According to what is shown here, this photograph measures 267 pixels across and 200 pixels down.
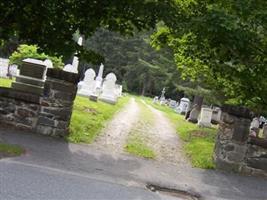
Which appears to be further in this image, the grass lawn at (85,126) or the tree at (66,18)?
the grass lawn at (85,126)

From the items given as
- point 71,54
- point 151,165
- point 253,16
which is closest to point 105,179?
point 151,165

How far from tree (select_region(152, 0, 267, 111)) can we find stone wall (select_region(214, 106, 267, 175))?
1.13 m

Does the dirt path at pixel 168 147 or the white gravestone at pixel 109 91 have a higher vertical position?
the white gravestone at pixel 109 91

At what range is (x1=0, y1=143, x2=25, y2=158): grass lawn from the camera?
982 centimetres

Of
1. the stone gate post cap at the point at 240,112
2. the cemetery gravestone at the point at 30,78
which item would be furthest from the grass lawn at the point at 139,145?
the cemetery gravestone at the point at 30,78

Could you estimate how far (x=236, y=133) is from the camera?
1317 cm

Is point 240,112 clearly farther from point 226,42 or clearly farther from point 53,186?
point 53,186

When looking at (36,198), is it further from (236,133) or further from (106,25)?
(236,133)

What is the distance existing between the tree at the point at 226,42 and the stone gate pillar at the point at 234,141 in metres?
1.05

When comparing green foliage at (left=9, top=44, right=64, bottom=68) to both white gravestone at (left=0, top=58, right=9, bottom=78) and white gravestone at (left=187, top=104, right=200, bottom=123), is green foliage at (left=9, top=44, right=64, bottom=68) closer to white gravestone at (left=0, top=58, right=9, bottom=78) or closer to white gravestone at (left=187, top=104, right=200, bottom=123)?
white gravestone at (left=0, top=58, right=9, bottom=78)

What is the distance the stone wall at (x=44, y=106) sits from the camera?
12750 millimetres

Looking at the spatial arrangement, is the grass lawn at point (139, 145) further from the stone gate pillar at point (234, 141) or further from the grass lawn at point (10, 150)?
the grass lawn at point (10, 150)

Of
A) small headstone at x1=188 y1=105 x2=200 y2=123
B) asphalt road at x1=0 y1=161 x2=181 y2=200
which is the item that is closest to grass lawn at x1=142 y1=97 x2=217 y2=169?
asphalt road at x1=0 y1=161 x2=181 y2=200

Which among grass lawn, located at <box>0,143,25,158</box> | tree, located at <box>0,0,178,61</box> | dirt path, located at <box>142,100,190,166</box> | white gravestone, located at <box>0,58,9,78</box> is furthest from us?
white gravestone, located at <box>0,58,9,78</box>
